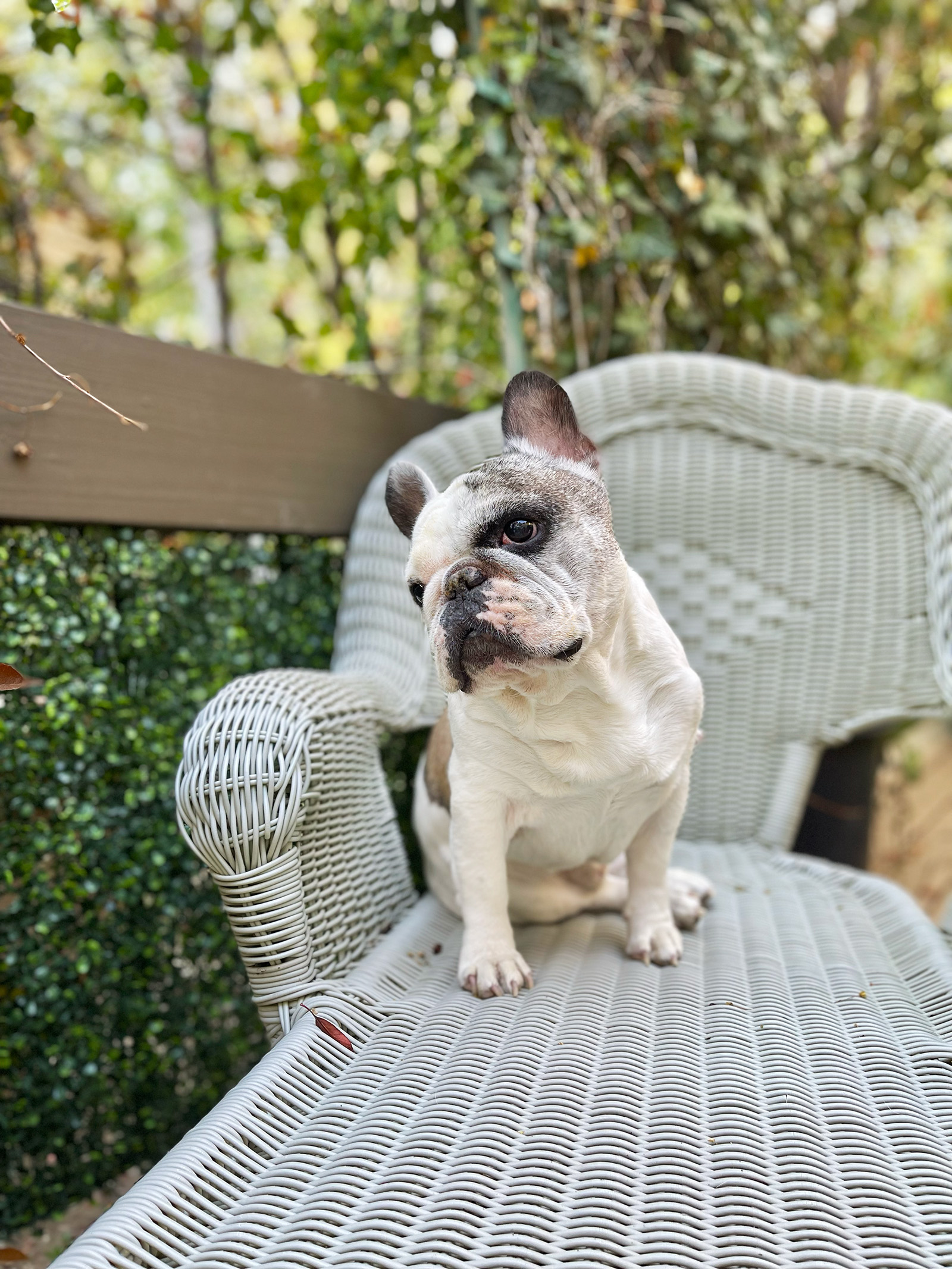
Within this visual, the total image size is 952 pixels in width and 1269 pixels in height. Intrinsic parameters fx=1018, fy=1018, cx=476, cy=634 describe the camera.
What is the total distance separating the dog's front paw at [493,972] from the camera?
149cm

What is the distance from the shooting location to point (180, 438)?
6.16ft

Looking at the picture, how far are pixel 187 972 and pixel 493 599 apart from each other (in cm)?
119

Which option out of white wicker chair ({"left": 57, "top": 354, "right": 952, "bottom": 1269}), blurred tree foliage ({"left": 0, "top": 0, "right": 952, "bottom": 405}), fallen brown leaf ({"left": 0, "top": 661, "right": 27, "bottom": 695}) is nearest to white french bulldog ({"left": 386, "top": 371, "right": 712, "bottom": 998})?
white wicker chair ({"left": 57, "top": 354, "right": 952, "bottom": 1269})

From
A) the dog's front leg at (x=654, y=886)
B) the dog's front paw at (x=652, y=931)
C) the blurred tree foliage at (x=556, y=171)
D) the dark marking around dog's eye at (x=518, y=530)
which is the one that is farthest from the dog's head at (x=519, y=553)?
the blurred tree foliage at (x=556, y=171)

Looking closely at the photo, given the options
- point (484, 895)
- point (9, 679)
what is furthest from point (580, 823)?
point (9, 679)

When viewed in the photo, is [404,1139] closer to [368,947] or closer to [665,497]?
[368,947]

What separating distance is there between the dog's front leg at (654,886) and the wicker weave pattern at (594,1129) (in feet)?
0.14

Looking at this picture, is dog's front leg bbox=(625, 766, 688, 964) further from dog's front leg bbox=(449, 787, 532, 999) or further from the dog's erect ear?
the dog's erect ear

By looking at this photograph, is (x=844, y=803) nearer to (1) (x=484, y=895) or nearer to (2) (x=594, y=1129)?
(1) (x=484, y=895)

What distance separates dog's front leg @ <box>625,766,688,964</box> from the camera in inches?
63.6

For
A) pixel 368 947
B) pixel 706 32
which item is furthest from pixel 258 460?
pixel 706 32

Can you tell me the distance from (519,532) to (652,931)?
0.71 m

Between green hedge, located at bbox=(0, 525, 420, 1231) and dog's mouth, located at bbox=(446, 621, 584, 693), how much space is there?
2.53 feet

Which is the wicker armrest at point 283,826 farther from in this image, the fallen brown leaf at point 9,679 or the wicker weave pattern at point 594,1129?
the fallen brown leaf at point 9,679
